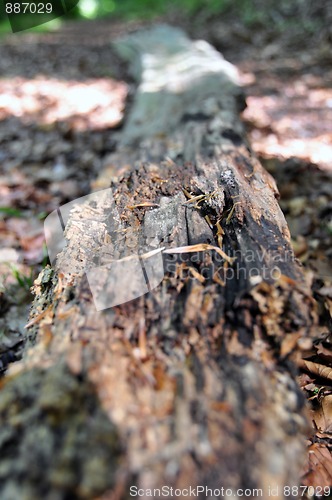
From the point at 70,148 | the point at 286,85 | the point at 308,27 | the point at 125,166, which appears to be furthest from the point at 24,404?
the point at 308,27

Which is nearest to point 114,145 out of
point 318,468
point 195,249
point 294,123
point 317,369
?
point 294,123

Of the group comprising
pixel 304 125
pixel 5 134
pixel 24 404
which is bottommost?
pixel 304 125

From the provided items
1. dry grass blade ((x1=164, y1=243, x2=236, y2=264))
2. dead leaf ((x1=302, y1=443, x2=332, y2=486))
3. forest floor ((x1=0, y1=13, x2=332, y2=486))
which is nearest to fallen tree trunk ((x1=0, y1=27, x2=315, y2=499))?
dry grass blade ((x1=164, y1=243, x2=236, y2=264))

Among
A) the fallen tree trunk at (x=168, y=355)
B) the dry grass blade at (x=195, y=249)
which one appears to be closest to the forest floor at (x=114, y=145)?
the fallen tree trunk at (x=168, y=355)

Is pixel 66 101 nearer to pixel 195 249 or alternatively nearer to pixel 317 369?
pixel 195 249

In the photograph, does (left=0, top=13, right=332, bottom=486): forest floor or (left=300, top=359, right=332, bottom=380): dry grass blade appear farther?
(left=0, top=13, right=332, bottom=486): forest floor

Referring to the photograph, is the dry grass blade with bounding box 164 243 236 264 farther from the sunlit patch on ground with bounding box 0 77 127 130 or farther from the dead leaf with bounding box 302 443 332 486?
the sunlit patch on ground with bounding box 0 77 127 130

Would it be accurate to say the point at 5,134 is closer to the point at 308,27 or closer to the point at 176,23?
the point at 308,27
